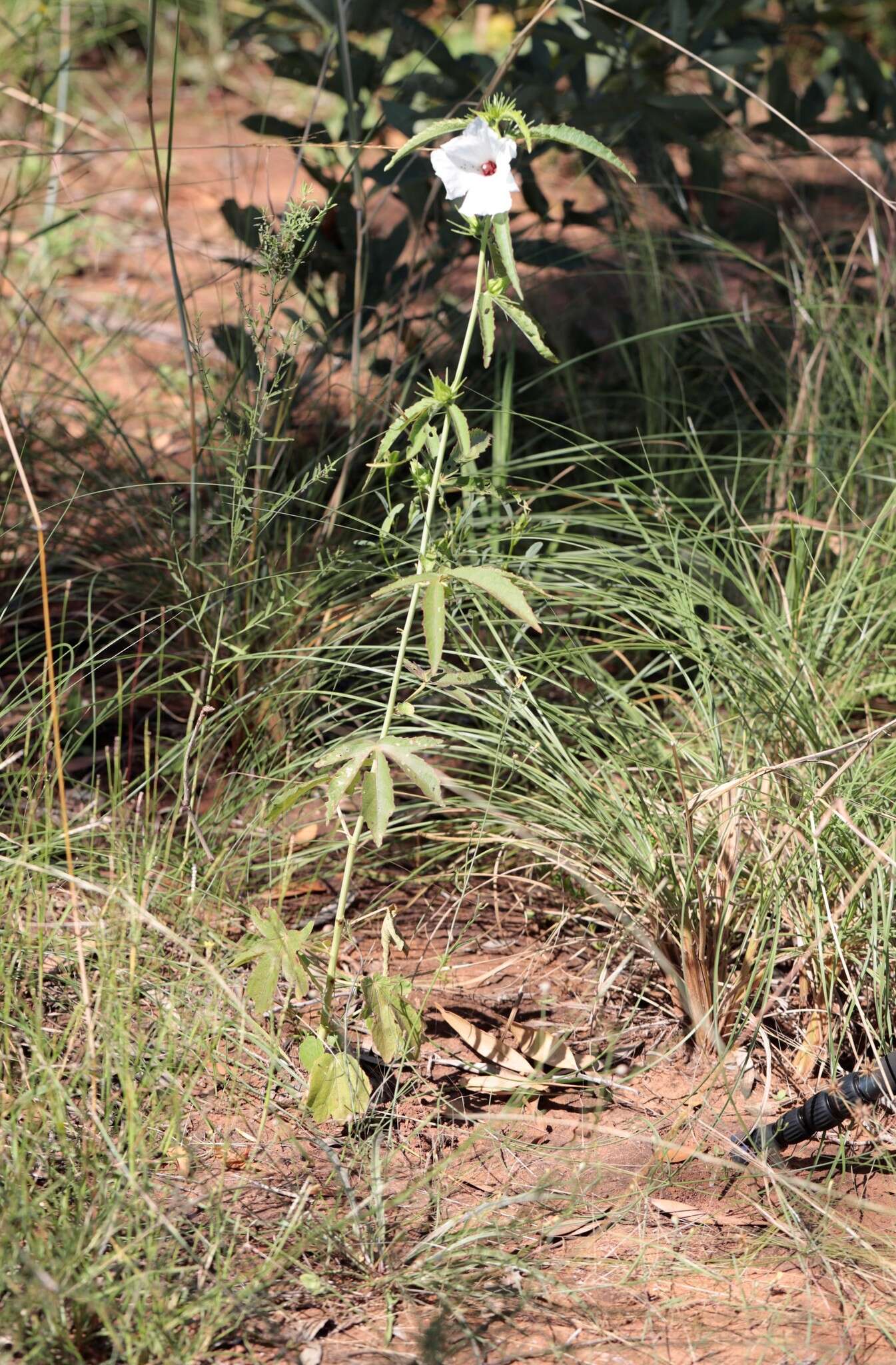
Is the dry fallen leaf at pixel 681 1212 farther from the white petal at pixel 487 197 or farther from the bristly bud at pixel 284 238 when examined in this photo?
the bristly bud at pixel 284 238

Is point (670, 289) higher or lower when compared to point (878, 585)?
higher

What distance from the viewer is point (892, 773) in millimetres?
2025

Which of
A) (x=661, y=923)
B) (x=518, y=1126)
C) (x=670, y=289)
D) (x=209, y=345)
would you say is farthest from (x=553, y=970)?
(x=209, y=345)

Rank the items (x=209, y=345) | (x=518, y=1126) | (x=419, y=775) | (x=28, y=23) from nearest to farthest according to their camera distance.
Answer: (x=419, y=775), (x=518, y=1126), (x=209, y=345), (x=28, y=23)

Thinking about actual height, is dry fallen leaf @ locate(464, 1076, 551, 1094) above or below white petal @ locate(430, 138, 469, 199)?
below

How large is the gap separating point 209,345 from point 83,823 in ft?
7.15

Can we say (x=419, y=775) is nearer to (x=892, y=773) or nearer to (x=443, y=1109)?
(x=443, y=1109)

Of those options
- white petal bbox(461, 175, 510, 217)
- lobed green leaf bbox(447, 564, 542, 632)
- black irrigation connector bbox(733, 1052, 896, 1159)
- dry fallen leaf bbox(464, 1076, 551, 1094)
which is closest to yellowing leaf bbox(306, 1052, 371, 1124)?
dry fallen leaf bbox(464, 1076, 551, 1094)

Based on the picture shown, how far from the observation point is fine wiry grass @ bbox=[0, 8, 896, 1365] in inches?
56.9

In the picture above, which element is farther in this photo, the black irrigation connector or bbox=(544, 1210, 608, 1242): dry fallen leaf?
the black irrigation connector

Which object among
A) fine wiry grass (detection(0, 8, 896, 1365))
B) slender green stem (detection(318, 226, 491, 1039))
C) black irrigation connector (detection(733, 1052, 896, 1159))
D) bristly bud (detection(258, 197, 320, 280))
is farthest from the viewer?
bristly bud (detection(258, 197, 320, 280))

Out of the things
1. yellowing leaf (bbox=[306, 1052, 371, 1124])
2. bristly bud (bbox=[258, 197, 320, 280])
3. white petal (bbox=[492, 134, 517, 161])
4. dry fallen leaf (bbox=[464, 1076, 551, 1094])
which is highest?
white petal (bbox=[492, 134, 517, 161])

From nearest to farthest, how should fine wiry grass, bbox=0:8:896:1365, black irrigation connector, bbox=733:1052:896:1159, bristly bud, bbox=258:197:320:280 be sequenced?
1. fine wiry grass, bbox=0:8:896:1365
2. black irrigation connector, bbox=733:1052:896:1159
3. bristly bud, bbox=258:197:320:280

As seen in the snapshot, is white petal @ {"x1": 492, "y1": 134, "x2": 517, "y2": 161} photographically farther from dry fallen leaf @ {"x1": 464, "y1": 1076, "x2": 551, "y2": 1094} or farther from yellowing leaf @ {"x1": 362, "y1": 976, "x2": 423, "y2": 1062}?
dry fallen leaf @ {"x1": 464, "y1": 1076, "x2": 551, "y2": 1094}
